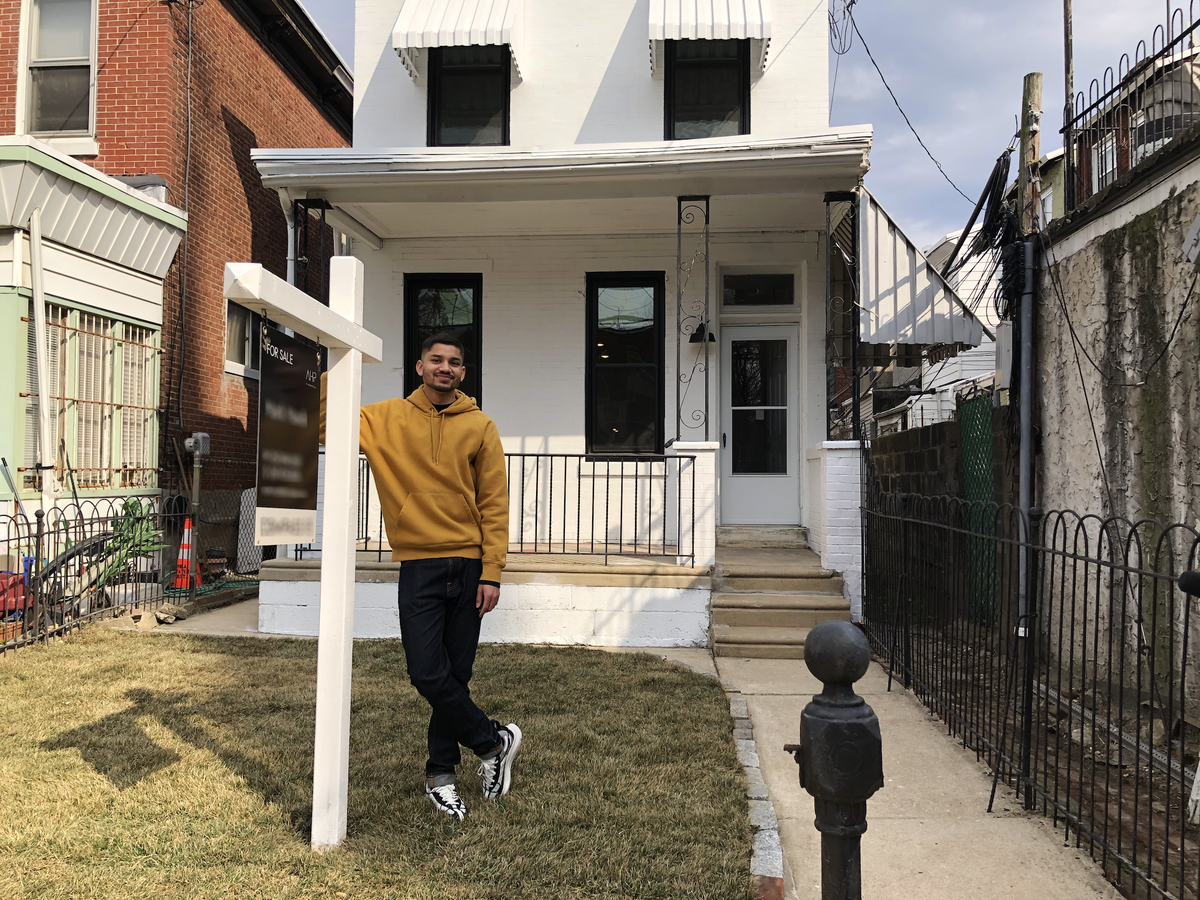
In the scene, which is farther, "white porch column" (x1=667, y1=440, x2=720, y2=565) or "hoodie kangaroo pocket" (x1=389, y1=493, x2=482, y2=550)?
"white porch column" (x1=667, y1=440, x2=720, y2=565)

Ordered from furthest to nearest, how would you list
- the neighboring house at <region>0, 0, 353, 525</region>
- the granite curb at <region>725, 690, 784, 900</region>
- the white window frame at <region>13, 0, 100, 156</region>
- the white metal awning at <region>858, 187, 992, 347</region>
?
the white window frame at <region>13, 0, 100, 156</region>
the neighboring house at <region>0, 0, 353, 525</region>
the white metal awning at <region>858, 187, 992, 347</region>
the granite curb at <region>725, 690, 784, 900</region>

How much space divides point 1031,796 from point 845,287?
6729 mm

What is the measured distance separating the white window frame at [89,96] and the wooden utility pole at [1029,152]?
9732 millimetres

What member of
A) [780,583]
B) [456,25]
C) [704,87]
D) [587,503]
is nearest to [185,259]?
[456,25]

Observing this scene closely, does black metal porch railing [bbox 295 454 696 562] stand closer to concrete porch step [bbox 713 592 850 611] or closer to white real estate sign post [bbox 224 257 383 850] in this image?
concrete porch step [bbox 713 592 850 611]

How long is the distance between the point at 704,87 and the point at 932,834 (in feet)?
26.3

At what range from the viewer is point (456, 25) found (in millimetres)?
8852

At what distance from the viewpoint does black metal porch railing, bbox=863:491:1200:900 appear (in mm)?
3064

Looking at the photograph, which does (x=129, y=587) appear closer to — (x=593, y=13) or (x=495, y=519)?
(x=495, y=519)

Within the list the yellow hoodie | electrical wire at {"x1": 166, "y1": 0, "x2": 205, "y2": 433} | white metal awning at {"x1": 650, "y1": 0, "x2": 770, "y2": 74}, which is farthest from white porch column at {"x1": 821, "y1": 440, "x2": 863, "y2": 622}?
electrical wire at {"x1": 166, "y1": 0, "x2": 205, "y2": 433}

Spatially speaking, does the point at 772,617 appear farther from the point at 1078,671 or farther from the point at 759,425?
the point at 759,425

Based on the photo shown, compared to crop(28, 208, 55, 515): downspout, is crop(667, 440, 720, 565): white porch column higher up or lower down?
lower down

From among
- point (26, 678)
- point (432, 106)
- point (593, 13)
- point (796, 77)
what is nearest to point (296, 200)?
point (432, 106)

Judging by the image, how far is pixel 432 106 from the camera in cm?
962
